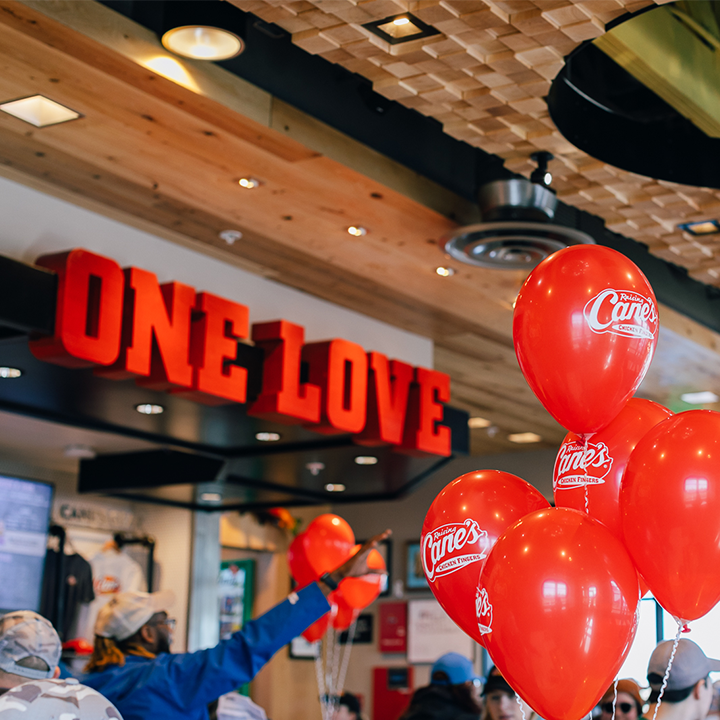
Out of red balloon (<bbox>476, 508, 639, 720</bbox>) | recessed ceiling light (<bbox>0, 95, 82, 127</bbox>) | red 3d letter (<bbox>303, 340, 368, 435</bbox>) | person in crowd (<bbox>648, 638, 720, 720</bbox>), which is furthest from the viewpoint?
red 3d letter (<bbox>303, 340, 368, 435</bbox>)

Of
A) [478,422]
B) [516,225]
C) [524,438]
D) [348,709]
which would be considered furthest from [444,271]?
[524,438]

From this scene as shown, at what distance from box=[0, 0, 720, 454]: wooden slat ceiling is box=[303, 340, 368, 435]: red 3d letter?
409mm

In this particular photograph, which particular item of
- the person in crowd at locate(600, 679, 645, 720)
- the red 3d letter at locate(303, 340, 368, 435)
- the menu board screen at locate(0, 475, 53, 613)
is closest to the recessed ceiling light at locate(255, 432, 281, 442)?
the red 3d letter at locate(303, 340, 368, 435)

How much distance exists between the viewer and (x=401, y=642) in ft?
31.3

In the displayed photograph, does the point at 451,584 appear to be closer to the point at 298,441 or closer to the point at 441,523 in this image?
the point at 441,523

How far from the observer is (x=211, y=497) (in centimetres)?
603

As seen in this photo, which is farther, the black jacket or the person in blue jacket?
the black jacket

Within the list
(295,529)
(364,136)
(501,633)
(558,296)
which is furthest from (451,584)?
(295,529)

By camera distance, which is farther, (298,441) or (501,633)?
(298,441)

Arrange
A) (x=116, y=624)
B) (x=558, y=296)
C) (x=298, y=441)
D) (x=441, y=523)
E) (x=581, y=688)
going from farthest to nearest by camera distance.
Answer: (x=298, y=441)
(x=116, y=624)
(x=441, y=523)
(x=558, y=296)
(x=581, y=688)

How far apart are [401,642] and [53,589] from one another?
4.47 metres

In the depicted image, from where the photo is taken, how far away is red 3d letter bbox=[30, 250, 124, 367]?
3.57 m

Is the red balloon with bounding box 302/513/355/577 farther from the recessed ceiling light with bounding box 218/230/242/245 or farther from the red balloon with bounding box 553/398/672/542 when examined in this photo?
the red balloon with bounding box 553/398/672/542

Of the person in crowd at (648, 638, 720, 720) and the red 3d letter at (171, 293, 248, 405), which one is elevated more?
the red 3d letter at (171, 293, 248, 405)
